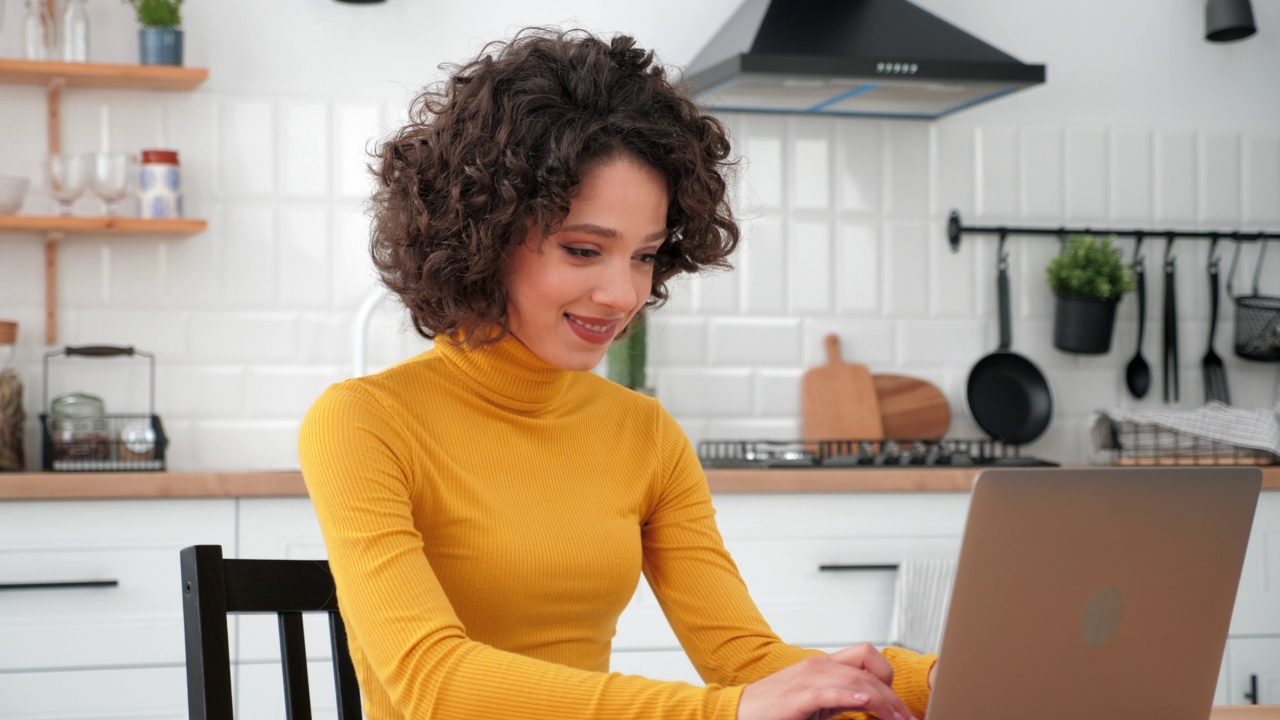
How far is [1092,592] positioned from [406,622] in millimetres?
528

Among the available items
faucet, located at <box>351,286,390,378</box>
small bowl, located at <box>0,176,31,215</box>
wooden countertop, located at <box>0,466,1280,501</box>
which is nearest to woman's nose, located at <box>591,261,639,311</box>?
wooden countertop, located at <box>0,466,1280,501</box>

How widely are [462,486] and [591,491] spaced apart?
15cm

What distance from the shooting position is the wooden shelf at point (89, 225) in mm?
2619

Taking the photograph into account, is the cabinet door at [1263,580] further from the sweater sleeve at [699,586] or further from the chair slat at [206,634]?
the chair slat at [206,634]

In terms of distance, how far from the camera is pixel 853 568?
8.43 ft

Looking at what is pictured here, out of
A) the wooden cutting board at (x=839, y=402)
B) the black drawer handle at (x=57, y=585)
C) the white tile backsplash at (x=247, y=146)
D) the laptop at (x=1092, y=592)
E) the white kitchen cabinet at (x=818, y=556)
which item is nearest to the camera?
the laptop at (x=1092, y=592)

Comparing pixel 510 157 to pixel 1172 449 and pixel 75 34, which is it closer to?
pixel 75 34

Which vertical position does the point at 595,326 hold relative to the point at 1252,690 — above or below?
above

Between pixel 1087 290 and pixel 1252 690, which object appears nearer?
pixel 1252 690

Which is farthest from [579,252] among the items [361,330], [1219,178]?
[1219,178]

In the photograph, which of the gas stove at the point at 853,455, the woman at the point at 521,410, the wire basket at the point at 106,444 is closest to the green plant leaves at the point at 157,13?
the wire basket at the point at 106,444

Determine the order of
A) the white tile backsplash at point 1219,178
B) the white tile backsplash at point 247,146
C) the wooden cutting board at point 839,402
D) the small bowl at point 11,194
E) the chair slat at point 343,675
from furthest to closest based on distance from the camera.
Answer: the white tile backsplash at point 1219,178
the wooden cutting board at point 839,402
the white tile backsplash at point 247,146
the small bowl at point 11,194
the chair slat at point 343,675

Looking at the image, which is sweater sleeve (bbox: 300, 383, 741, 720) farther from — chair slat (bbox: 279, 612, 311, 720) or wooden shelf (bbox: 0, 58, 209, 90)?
wooden shelf (bbox: 0, 58, 209, 90)

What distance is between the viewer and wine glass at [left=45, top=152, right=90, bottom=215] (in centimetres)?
267
